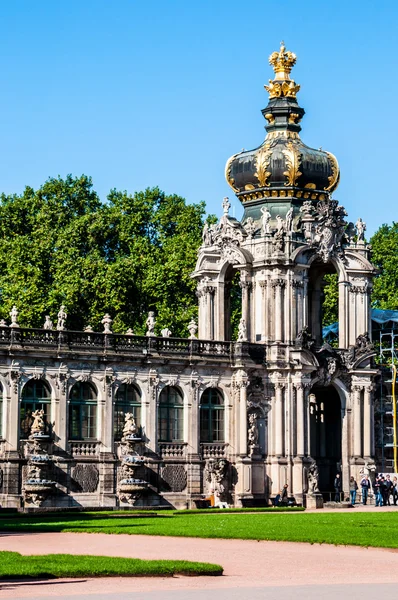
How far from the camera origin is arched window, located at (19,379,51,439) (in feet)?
219

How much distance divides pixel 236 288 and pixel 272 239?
2271 centimetres

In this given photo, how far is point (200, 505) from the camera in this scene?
229ft

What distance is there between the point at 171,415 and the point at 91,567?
3942cm

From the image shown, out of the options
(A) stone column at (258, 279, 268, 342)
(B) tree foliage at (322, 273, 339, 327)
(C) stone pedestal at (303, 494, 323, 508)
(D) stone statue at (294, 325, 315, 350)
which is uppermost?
(B) tree foliage at (322, 273, 339, 327)

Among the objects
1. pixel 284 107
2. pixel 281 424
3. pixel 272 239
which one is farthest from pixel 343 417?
pixel 284 107

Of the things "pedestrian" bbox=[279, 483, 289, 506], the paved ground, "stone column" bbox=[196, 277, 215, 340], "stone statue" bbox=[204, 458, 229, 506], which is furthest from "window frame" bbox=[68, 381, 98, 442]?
the paved ground

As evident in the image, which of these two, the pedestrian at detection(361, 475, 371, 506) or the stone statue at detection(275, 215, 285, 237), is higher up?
the stone statue at detection(275, 215, 285, 237)

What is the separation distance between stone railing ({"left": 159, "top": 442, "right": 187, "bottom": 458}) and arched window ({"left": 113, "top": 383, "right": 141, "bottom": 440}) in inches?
65.9

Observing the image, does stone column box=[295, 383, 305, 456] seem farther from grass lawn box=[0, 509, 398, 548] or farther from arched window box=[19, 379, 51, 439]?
arched window box=[19, 379, 51, 439]

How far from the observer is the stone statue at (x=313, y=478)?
241ft

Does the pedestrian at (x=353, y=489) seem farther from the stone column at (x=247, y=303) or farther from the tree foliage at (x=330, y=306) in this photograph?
the tree foliage at (x=330, y=306)

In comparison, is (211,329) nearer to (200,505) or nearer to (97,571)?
(200,505)

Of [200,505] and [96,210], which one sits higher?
[96,210]

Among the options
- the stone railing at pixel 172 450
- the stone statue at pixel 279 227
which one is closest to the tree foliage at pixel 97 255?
the stone statue at pixel 279 227
